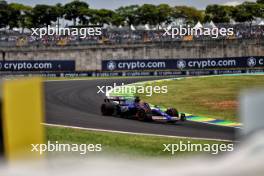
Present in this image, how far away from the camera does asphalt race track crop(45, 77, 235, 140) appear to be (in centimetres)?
1037

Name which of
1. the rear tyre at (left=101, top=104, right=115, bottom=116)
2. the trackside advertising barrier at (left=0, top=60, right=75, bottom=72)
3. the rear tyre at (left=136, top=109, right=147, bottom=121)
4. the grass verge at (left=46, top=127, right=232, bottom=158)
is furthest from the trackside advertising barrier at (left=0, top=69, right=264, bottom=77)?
the grass verge at (left=46, top=127, right=232, bottom=158)

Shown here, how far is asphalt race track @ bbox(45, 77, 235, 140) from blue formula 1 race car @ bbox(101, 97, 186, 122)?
0.47ft

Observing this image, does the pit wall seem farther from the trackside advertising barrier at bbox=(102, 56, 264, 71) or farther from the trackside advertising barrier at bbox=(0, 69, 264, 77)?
the trackside advertising barrier at bbox=(0, 69, 264, 77)

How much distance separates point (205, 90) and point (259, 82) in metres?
2.47

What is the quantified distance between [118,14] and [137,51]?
402cm

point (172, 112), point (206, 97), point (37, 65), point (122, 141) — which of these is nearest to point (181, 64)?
point (37, 65)

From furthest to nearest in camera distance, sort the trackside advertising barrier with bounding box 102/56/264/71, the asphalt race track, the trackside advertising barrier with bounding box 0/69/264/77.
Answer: the trackside advertising barrier with bounding box 102/56/264/71
the trackside advertising barrier with bounding box 0/69/264/77
the asphalt race track

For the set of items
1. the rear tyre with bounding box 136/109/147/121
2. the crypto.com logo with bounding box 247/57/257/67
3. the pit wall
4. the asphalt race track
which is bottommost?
the asphalt race track

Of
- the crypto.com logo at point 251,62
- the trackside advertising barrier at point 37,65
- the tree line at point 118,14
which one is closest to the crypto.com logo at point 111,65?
the trackside advertising barrier at point 37,65

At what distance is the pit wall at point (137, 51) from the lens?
21625 millimetres

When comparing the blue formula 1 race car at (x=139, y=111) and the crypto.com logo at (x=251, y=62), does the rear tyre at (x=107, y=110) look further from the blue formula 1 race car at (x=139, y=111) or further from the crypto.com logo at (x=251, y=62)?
the crypto.com logo at (x=251, y=62)

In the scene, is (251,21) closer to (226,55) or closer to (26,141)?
(226,55)

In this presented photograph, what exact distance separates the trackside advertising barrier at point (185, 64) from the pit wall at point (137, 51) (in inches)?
19.1

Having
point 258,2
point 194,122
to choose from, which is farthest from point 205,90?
point 258,2
